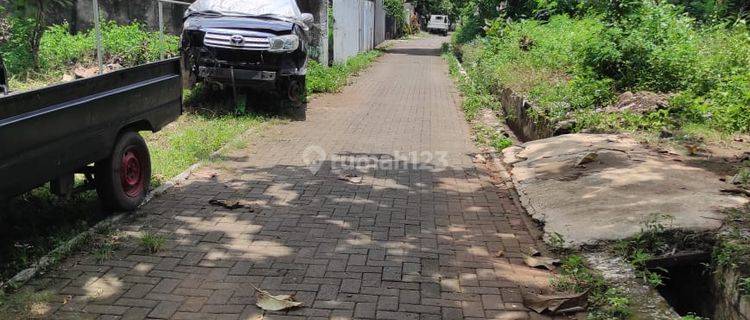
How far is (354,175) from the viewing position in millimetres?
7191

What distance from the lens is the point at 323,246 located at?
15.9ft

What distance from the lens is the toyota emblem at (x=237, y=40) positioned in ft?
32.0

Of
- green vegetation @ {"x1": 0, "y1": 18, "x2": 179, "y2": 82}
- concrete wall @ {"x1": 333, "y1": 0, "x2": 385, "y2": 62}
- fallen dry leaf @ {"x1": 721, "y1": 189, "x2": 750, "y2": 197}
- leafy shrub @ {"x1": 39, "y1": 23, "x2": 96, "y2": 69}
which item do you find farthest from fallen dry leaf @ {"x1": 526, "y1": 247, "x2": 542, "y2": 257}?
concrete wall @ {"x1": 333, "y1": 0, "x2": 385, "y2": 62}

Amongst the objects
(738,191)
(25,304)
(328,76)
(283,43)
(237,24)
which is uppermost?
(237,24)

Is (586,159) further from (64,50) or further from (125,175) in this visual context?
(64,50)

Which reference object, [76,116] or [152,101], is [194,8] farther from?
[76,116]

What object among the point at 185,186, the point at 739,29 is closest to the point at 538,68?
the point at 739,29

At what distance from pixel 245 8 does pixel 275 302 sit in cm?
840

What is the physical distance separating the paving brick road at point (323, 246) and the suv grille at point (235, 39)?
2008 mm

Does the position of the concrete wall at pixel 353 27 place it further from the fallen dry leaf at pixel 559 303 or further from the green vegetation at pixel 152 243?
the fallen dry leaf at pixel 559 303

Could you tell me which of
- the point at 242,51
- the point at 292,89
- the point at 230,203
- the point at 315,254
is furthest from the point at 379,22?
the point at 315,254

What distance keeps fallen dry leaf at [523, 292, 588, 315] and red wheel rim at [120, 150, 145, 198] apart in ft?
12.1

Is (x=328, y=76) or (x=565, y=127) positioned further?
(x=328, y=76)

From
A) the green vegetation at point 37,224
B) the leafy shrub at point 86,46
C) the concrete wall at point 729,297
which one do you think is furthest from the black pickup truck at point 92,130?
the leafy shrub at point 86,46
